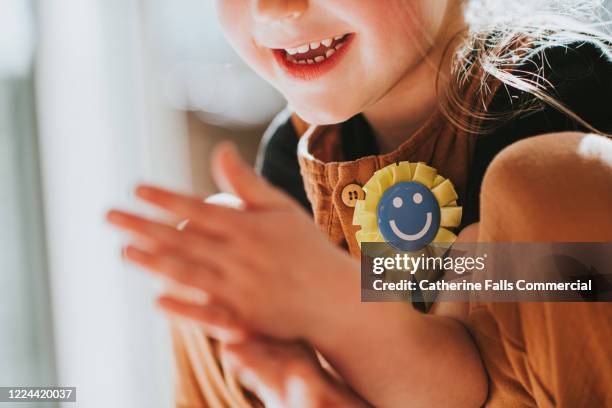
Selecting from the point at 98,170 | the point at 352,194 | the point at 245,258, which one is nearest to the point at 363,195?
the point at 352,194

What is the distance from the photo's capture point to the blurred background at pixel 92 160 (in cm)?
45

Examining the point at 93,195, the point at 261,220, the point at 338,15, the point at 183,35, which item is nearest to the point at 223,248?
the point at 261,220

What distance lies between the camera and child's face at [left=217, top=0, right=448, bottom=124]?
0.30 metres

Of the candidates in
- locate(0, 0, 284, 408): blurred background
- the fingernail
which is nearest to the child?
the fingernail

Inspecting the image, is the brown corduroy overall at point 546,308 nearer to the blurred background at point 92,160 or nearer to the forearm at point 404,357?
the forearm at point 404,357

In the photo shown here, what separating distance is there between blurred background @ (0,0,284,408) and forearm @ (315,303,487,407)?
19 centimetres

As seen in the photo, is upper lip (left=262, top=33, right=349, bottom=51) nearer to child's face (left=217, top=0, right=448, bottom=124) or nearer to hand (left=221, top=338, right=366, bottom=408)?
child's face (left=217, top=0, right=448, bottom=124)

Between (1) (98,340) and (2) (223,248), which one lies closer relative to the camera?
(2) (223,248)

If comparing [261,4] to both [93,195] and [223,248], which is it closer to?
[223,248]

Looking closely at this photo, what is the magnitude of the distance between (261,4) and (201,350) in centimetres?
17

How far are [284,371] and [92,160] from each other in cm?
36

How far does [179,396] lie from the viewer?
35 centimetres

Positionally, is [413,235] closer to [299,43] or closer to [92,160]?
[299,43]

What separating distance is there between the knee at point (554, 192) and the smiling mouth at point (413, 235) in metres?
0.04
